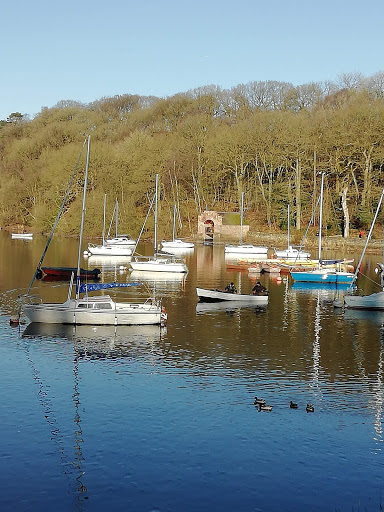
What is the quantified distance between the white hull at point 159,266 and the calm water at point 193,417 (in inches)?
1052

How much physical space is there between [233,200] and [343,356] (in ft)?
303

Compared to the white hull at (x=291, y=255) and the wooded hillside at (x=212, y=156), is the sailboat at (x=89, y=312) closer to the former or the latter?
the white hull at (x=291, y=255)

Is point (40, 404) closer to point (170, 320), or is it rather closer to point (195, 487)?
point (195, 487)

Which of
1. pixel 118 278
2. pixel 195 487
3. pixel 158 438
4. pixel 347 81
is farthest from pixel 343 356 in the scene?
pixel 347 81

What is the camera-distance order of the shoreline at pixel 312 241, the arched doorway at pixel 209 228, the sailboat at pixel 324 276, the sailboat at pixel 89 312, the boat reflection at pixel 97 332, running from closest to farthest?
the boat reflection at pixel 97 332 < the sailboat at pixel 89 312 < the sailboat at pixel 324 276 < the shoreline at pixel 312 241 < the arched doorway at pixel 209 228

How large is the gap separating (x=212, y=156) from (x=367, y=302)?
7546 centimetres

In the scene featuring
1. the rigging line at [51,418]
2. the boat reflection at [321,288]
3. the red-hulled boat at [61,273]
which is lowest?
the rigging line at [51,418]

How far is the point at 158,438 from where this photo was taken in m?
25.2

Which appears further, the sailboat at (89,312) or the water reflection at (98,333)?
the sailboat at (89,312)

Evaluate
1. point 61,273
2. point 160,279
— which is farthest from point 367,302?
point 61,273

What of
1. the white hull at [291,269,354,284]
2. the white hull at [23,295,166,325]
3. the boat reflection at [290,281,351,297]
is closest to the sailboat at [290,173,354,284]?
the white hull at [291,269,354,284]

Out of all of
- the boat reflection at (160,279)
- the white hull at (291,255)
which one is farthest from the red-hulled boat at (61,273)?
the white hull at (291,255)

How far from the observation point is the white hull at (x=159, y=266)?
247 feet

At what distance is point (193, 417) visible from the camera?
2750cm
